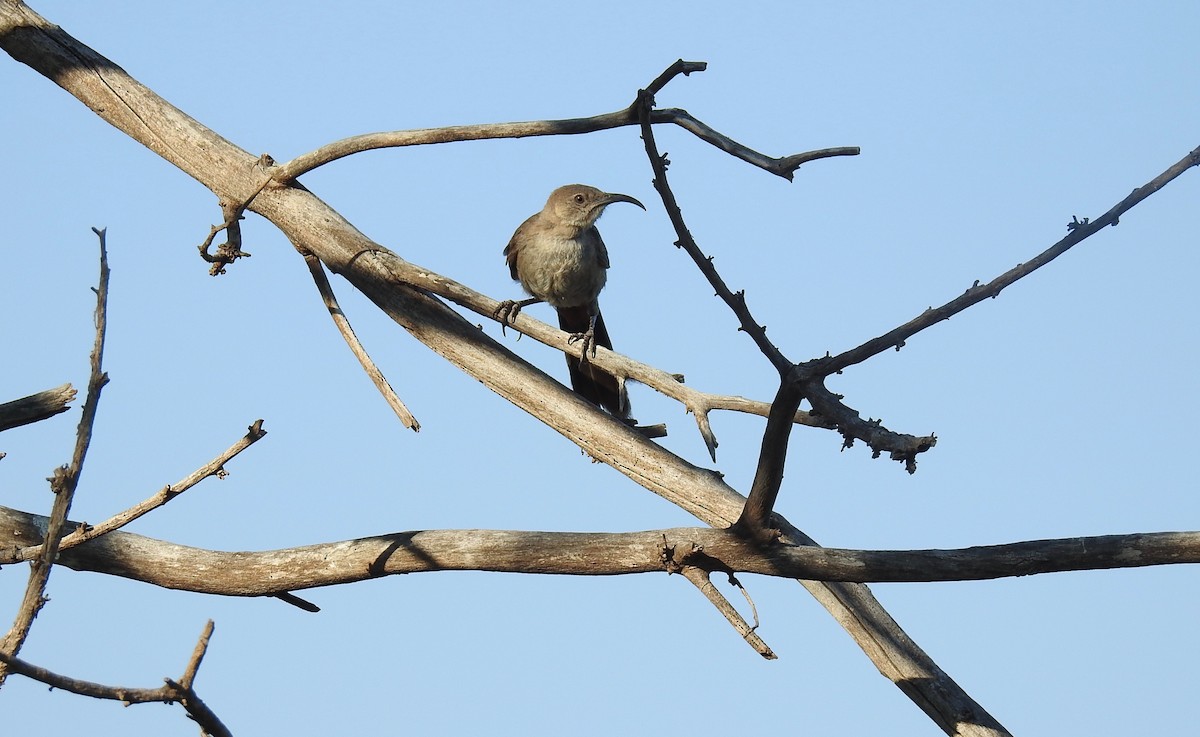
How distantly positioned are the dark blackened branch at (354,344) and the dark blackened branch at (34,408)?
1105 millimetres

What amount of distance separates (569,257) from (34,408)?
3.43 metres

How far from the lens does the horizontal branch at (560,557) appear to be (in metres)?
3.37

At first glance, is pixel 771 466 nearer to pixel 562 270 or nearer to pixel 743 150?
pixel 743 150

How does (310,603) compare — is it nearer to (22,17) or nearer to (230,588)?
(230,588)

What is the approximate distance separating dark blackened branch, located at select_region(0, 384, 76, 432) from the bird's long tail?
2.36m

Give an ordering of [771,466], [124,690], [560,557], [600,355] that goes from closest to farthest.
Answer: [124,690], [771,466], [560,557], [600,355]

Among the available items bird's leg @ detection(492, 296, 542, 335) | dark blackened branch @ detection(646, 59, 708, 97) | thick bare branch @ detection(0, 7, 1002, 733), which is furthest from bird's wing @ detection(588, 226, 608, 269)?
dark blackened branch @ detection(646, 59, 708, 97)

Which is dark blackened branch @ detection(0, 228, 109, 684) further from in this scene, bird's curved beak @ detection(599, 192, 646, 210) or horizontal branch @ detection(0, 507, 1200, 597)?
bird's curved beak @ detection(599, 192, 646, 210)

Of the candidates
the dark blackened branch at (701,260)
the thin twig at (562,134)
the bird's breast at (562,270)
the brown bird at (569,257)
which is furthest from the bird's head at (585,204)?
the dark blackened branch at (701,260)

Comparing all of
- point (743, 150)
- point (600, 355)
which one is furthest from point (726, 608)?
point (600, 355)

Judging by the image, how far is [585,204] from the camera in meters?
7.35

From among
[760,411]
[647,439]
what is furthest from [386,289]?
[760,411]

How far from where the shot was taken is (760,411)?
4574 mm

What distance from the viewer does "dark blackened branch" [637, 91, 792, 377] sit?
303 cm
